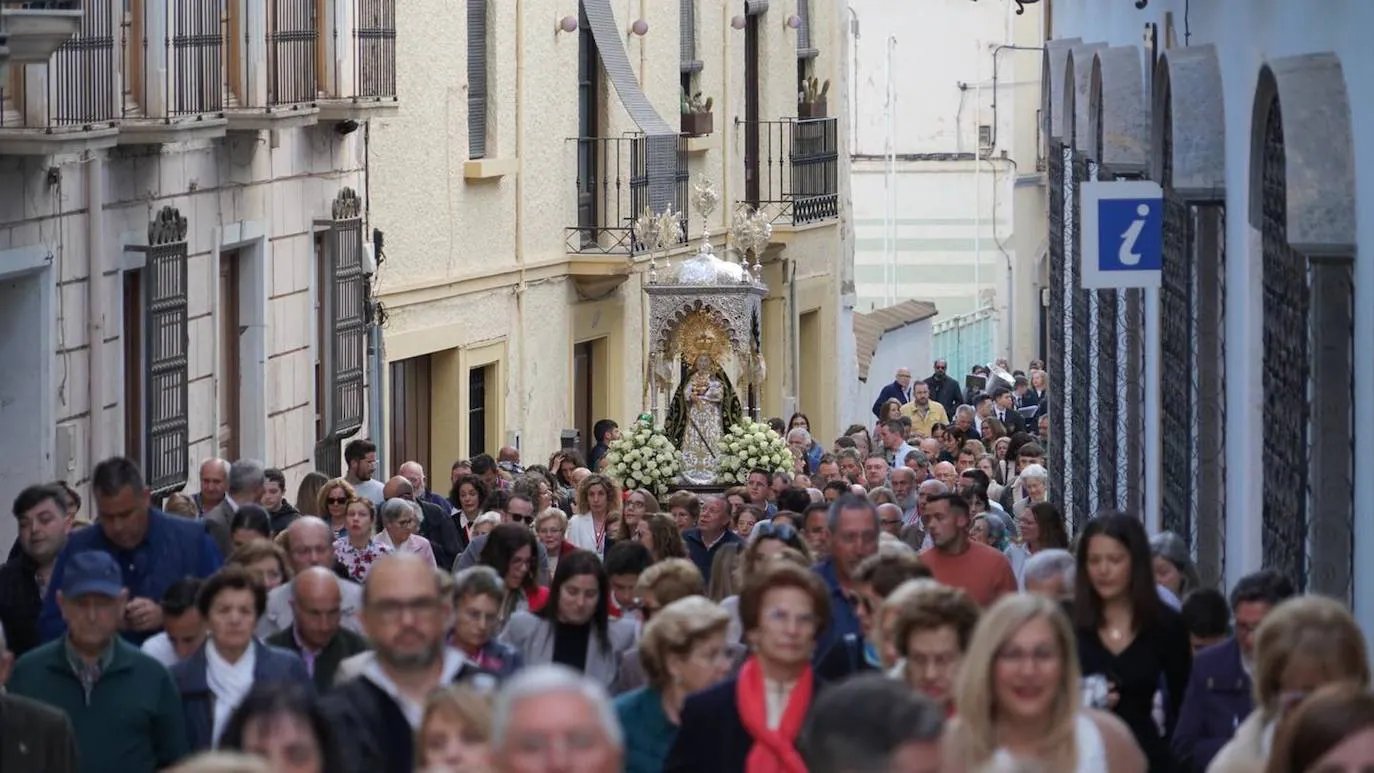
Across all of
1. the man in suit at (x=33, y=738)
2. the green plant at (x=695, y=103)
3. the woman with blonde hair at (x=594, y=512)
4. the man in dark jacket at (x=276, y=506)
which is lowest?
the woman with blonde hair at (x=594, y=512)

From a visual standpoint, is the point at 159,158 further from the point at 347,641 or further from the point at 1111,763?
the point at 1111,763

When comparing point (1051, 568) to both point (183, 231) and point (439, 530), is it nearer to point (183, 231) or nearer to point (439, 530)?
point (439, 530)

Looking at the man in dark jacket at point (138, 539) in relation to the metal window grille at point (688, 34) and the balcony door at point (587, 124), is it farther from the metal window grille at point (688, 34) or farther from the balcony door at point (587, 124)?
the metal window grille at point (688, 34)

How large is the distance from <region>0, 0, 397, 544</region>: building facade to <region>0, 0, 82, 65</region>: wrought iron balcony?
0.01 m

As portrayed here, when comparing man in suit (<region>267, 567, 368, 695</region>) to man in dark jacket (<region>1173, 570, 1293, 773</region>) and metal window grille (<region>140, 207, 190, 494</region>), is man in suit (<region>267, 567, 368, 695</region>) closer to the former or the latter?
man in dark jacket (<region>1173, 570, 1293, 773</region>)

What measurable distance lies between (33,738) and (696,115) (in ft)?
78.8

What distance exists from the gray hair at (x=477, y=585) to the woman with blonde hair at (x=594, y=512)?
21.4 ft

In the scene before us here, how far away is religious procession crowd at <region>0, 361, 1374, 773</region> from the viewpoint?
618 centimetres

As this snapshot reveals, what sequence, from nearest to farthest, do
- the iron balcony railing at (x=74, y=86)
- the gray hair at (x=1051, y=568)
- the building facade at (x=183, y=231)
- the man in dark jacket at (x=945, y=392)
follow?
the gray hair at (x=1051, y=568), the iron balcony railing at (x=74, y=86), the building facade at (x=183, y=231), the man in dark jacket at (x=945, y=392)

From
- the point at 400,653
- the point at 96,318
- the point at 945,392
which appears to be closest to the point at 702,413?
the point at 96,318

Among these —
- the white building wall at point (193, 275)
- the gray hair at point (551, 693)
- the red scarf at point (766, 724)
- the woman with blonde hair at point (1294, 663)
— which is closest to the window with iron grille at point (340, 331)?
the white building wall at point (193, 275)

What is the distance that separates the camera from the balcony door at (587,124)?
28498 millimetres

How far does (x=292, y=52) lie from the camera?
788 inches

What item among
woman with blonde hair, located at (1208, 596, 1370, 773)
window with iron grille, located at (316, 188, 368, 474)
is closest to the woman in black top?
woman with blonde hair, located at (1208, 596, 1370, 773)
